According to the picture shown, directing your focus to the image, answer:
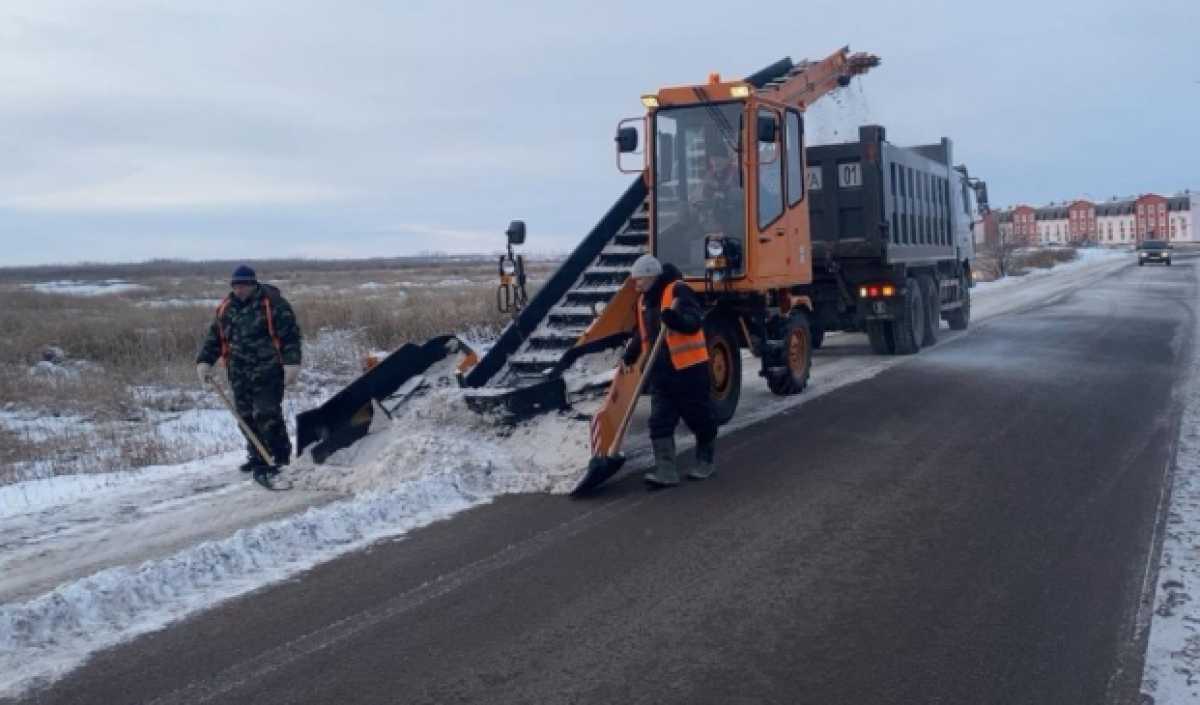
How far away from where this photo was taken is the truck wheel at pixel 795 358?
37.8 feet

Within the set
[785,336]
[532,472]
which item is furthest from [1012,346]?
[532,472]

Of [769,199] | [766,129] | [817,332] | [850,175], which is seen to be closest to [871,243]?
[850,175]

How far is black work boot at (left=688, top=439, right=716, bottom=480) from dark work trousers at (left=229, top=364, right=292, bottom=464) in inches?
131

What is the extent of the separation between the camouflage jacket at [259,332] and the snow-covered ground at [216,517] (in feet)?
2.91

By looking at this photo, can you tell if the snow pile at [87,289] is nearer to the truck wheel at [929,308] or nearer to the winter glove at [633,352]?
the truck wheel at [929,308]

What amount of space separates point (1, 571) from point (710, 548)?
408 cm

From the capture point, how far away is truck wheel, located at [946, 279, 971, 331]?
20.5 metres

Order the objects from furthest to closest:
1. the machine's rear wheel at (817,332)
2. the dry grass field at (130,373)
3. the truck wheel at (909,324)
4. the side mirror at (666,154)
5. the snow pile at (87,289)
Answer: the snow pile at (87,289)
the machine's rear wheel at (817,332)
the truck wheel at (909,324)
the side mirror at (666,154)
the dry grass field at (130,373)

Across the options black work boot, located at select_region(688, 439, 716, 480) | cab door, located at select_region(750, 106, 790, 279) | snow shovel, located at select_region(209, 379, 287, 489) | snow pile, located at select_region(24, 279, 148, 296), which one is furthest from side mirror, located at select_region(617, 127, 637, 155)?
snow pile, located at select_region(24, 279, 148, 296)

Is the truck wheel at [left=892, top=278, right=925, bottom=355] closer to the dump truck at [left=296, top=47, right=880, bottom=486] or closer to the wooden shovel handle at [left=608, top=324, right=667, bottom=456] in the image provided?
the dump truck at [left=296, top=47, right=880, bottom=486]

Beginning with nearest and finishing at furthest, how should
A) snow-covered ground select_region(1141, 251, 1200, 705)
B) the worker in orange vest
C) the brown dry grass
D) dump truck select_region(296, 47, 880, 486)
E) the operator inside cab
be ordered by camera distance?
snow-covered ground select_region(1141, 251, 1200, 705) → the worker in orange vest → dump truck select_region(296, 47, 880, 486) → the operator inside cab → the brown dry grass

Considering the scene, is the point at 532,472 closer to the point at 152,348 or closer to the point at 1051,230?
the point at 152,348

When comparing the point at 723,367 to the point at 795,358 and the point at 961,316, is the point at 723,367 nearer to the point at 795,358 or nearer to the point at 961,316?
the point at 795,358

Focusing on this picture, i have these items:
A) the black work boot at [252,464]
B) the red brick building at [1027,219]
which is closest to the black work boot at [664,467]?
the black work boot at [252,464]
